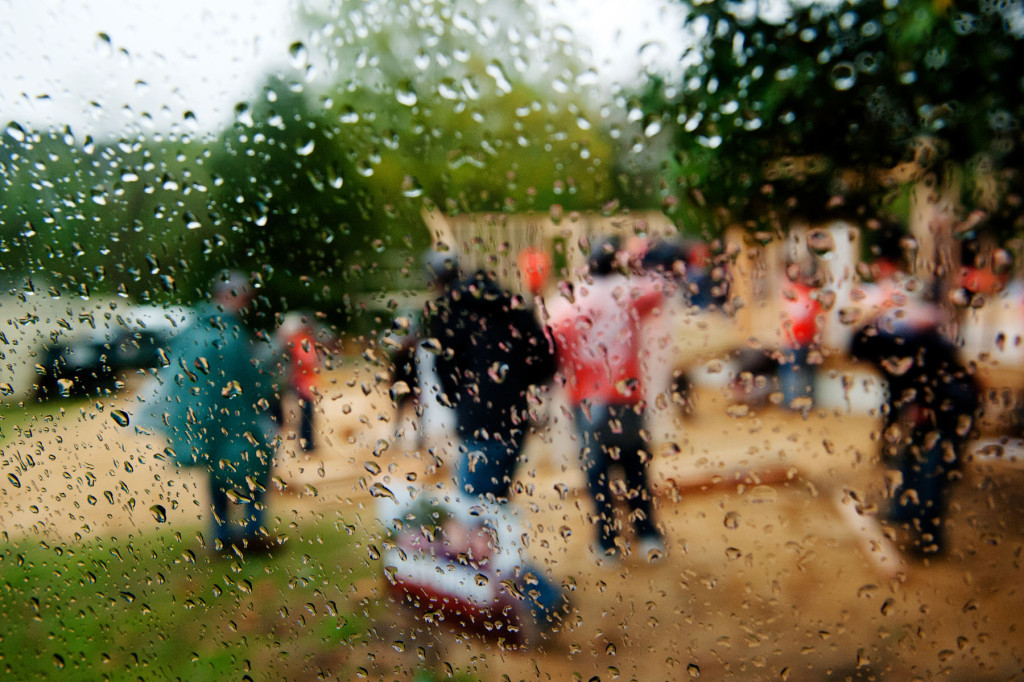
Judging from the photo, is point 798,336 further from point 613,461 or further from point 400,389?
point 400,389

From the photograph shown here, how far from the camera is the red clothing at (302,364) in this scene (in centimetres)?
115

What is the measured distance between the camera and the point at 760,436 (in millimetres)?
896

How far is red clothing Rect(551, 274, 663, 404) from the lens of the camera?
0.95m

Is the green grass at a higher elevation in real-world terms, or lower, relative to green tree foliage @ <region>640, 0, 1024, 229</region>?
lower

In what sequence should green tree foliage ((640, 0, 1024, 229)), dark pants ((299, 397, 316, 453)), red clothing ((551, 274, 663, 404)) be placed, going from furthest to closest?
dark pants ((299, 397, 316, 453)), red clothing ((551, 274, 663, 404)), green tree foliage ((640, 0, 1024, 229))

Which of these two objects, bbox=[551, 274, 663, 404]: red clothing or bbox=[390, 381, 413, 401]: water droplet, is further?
bbox=[390, 381, 413, 401]: water droplet

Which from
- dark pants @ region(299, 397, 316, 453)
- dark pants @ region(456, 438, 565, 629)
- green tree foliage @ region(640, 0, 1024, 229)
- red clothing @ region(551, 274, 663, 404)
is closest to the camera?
green tree foliage @ region(640, 0, 1024, 229)

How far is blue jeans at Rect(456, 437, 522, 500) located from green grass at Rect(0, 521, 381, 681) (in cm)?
26

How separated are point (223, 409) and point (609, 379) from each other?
0.77m

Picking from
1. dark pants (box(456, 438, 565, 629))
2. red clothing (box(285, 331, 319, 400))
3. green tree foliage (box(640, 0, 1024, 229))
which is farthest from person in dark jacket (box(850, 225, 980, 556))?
red clothing (box(285, 331, 319, 400))

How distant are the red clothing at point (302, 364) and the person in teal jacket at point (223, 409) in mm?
53

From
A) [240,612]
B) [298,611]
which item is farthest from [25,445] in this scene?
[298,611]

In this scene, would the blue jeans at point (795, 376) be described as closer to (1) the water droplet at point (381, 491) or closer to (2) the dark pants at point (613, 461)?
(2) the dark pants at point (613, 461)

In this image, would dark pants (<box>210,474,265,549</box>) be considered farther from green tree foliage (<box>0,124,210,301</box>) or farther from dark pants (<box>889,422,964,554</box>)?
dark pants (<box>889,422,964,554</box>)
